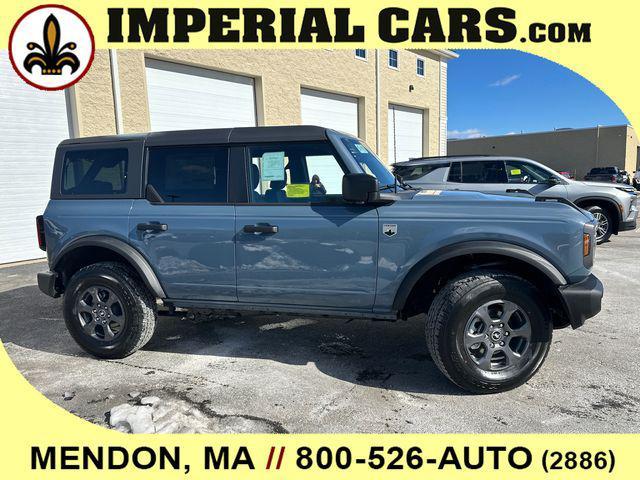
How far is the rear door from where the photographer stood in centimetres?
367

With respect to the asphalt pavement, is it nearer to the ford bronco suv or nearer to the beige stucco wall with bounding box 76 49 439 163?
the ford bronco suv

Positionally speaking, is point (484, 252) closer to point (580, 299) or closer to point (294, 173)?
point (580, 299)

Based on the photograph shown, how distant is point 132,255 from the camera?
12.6 ft

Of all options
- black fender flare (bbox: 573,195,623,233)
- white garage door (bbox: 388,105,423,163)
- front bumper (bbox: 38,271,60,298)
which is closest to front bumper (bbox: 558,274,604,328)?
front bumper (bbox: 38,271,60,298)

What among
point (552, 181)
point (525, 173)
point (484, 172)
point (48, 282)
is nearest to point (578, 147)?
point (552, 181)

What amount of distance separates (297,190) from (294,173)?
0.52 feet

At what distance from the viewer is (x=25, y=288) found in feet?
22.3

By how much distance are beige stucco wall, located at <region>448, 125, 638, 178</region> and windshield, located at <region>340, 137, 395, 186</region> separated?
4225 centimetres

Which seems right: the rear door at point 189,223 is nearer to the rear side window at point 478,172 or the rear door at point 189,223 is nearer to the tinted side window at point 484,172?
the rear side window at point 478,172

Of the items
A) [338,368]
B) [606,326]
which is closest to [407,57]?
[606,326]

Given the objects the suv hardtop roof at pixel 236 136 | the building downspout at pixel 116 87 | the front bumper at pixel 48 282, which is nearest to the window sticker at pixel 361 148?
the suv hardtop roof at pixel 236 136

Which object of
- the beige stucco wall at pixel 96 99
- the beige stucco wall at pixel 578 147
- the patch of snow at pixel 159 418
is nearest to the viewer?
the patch of snow at pixel 159 418

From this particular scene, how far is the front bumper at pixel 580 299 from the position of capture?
3023 mm

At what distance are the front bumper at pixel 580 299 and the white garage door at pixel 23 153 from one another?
377 inches
